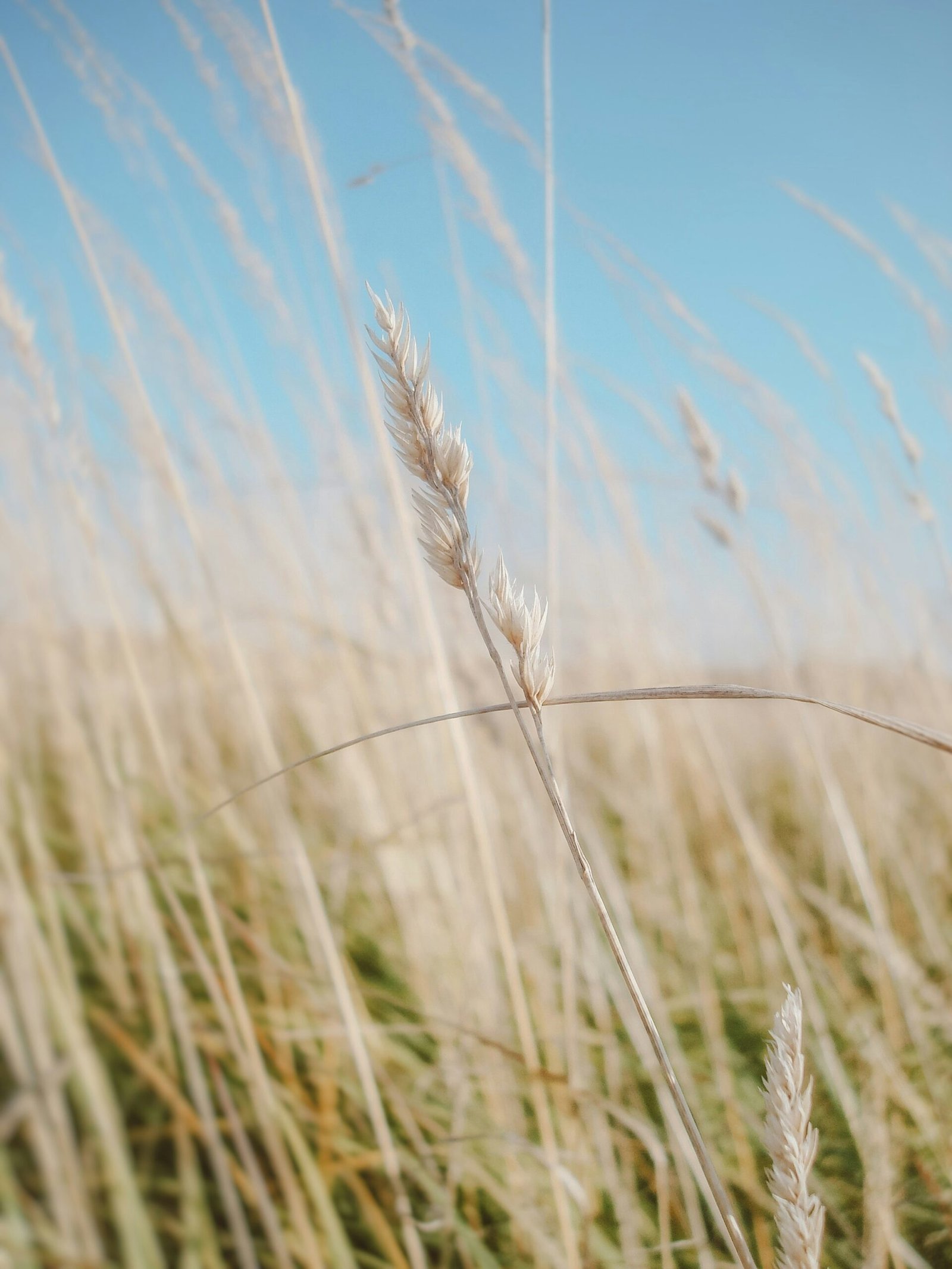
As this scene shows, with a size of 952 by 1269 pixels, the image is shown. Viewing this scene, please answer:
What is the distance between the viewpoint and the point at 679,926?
112cm

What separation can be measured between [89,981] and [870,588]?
1.36m

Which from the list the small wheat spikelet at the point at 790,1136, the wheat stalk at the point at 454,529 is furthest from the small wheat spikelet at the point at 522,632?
the small wheat spikelet at the point at 790,1136

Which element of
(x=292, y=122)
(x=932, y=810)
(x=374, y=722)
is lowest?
(x=932, y=810)

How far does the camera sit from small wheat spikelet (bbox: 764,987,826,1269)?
0.24 m

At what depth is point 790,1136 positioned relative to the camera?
9.6 inches

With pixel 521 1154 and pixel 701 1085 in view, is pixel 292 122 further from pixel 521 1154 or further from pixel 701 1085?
pixel 701 1085

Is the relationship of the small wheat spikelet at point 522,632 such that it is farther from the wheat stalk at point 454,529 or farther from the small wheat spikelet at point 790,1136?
the small wheat spikelet at point 790,1136

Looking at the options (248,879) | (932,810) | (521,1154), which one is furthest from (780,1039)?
(932,810)

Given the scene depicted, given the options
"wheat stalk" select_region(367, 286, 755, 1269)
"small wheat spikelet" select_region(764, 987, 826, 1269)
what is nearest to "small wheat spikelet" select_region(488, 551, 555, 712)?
"wheat stalk" select_region(367, 286, 755, 1269)

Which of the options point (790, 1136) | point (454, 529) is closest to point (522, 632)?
point (454, 529)

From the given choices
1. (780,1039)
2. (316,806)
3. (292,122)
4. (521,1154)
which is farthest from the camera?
(316,806)

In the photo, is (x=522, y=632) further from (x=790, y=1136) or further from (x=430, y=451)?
(x=790, y=1136)

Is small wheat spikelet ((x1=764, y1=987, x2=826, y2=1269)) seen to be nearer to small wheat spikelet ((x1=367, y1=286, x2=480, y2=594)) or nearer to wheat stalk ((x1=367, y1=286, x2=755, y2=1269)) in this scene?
wheat stalk ((x1=367, y1=286, x2=755, y2=1269))

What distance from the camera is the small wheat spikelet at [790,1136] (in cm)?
24
